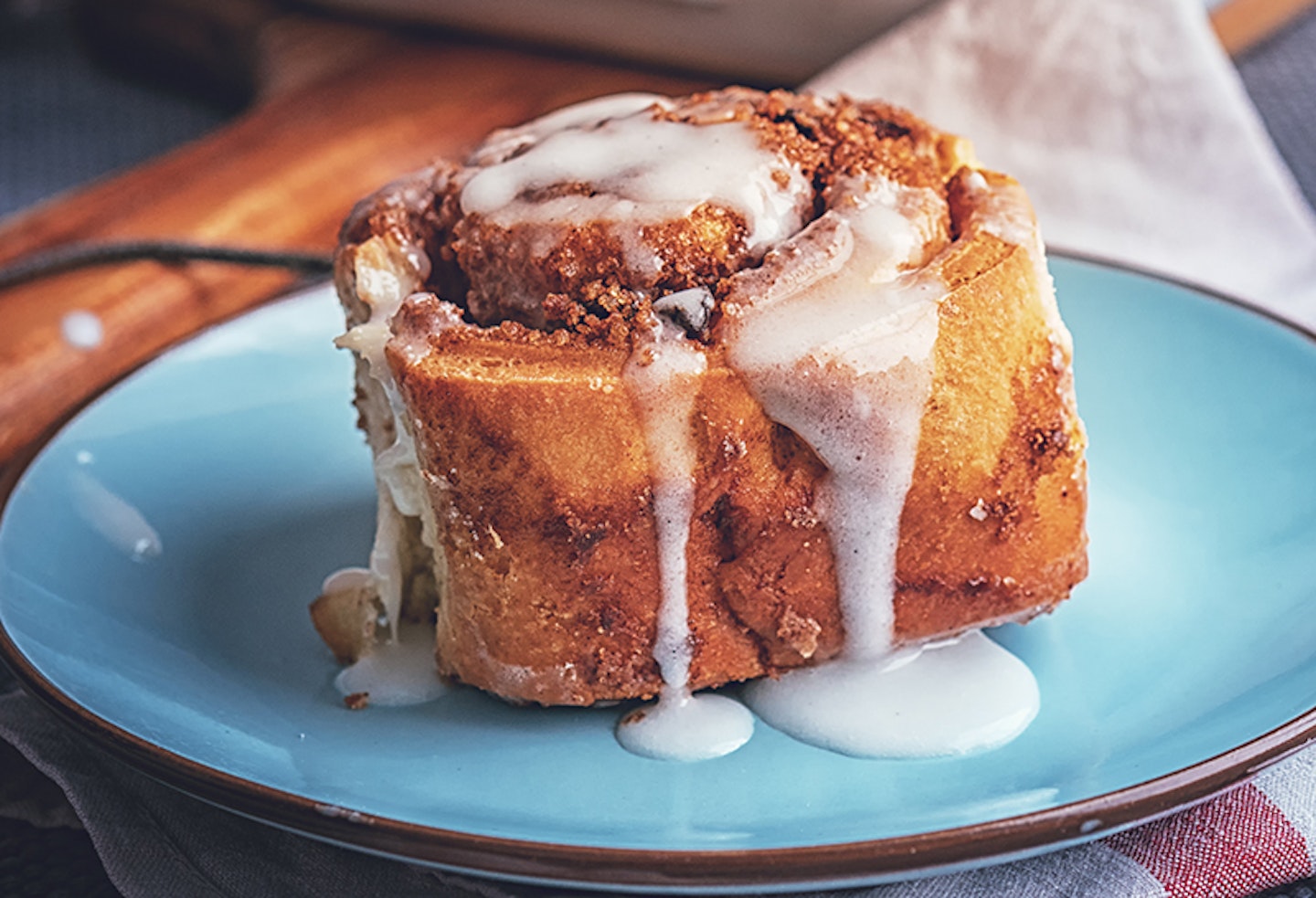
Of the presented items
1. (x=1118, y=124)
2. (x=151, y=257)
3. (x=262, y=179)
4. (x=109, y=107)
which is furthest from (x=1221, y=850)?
(x=109, y=107)

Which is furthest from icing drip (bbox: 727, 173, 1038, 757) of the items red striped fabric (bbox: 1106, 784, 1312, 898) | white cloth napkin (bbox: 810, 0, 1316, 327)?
white cloth napkin (bbox: 810, 0, 1316, 327)

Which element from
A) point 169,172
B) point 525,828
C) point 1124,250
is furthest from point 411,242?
point 169,172

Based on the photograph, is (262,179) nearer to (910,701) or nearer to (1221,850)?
(910,701)

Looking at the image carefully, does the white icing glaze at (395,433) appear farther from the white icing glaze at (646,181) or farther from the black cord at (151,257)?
the black cord at (151,257)

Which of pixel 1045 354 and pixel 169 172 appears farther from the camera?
pixel 169 172

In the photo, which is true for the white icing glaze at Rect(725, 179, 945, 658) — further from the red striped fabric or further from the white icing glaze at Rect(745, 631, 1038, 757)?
the red striped fabric

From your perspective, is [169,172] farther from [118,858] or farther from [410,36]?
[118,858]
